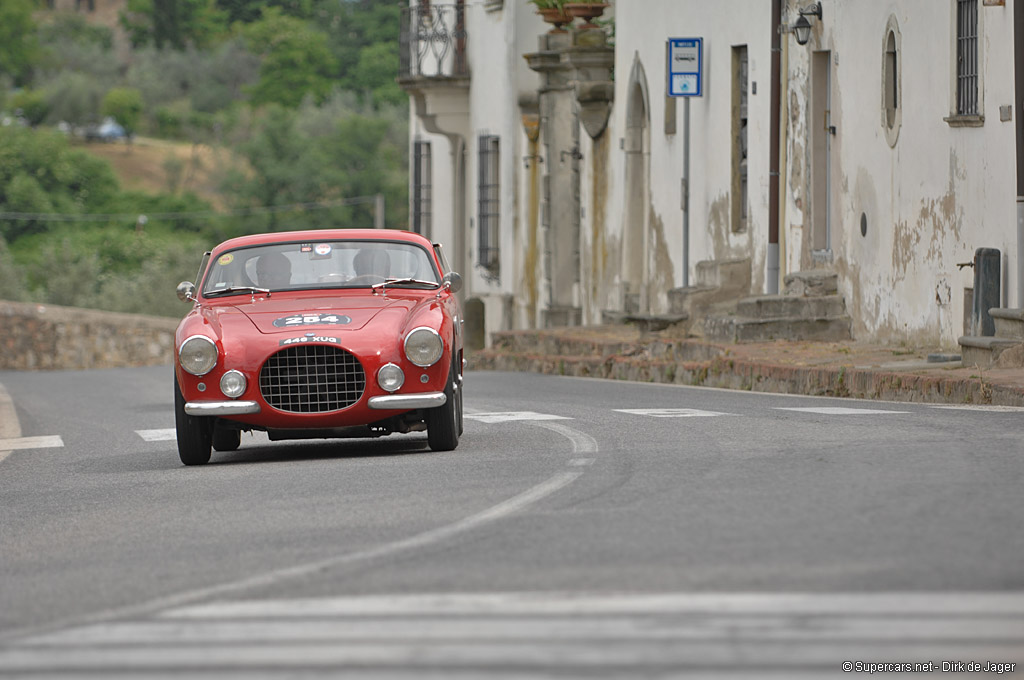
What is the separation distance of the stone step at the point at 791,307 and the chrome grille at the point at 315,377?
1023 centimetres

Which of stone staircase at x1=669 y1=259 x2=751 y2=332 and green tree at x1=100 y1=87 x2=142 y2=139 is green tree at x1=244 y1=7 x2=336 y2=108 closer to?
green tree at x1=100 y1=87 x2=142 y2=139

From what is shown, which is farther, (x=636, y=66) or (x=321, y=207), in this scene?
(x=321, y=207)

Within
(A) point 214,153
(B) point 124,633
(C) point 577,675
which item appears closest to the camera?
(C) point 577,675

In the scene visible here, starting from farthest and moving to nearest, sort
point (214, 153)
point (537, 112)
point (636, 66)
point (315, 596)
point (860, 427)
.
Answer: point (214, 153) → point (537, 112) → point (636, 66) → point (860, 427) → point (315, 596)

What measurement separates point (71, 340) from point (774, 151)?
1176 inches

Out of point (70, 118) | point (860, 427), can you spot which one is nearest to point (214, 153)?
point (70, 118)

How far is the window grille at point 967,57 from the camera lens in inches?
671

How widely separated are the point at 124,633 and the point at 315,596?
2.33ft

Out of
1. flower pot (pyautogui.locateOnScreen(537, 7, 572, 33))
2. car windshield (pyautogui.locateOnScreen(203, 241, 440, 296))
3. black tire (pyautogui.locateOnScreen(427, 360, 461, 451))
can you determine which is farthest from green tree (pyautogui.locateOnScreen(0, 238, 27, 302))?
black tire (pyautogui.locateOnScreen(427, 360, 461, 451))

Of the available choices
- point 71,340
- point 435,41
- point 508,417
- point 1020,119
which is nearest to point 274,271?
point 508,417

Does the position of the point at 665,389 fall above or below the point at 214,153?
below

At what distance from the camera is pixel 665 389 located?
1812 centimetres

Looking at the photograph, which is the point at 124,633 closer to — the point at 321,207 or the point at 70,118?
the point at 321,207

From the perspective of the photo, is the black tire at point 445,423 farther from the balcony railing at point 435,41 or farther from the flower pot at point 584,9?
the balcony railing at point 435,41
